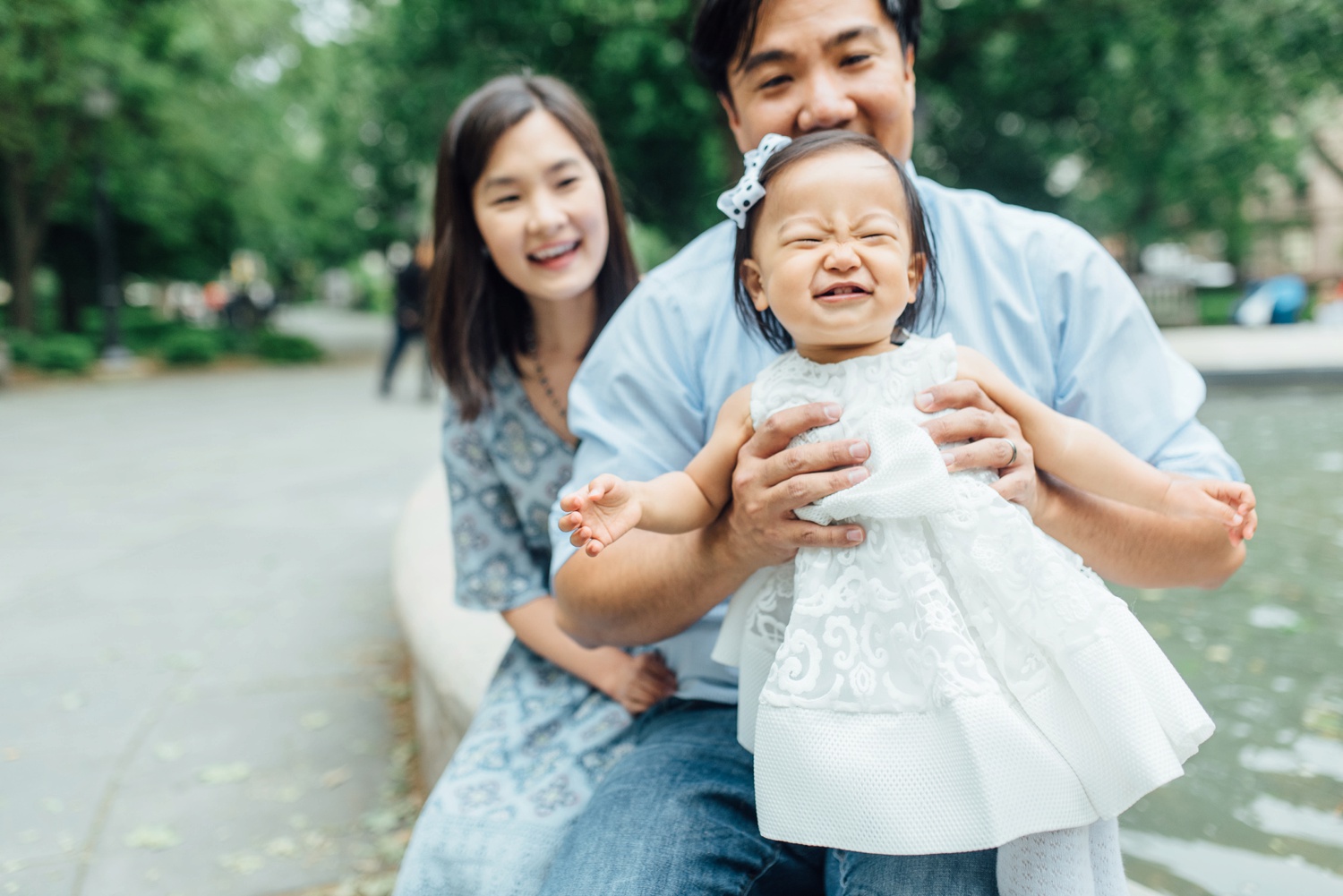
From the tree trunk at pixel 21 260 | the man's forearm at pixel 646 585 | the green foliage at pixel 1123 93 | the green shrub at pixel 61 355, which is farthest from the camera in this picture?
the tree trunk at pixel 21 260

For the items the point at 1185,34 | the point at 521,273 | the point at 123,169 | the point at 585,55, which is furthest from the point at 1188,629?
the point at 123,169

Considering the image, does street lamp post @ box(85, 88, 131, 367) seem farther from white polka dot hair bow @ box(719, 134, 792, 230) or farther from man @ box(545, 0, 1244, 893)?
white polka dot hair bow @ box(719, 134, 792, 230)

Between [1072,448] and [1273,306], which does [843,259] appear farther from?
[1273,306]

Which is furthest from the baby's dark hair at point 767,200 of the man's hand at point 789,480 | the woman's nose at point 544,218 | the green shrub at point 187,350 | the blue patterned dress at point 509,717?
the green shrub at point 187,350

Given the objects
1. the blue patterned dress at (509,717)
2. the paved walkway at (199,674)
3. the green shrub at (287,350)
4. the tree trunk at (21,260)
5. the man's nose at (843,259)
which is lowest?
the green shrub at (287,350)

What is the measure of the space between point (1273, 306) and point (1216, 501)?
20.0 meters

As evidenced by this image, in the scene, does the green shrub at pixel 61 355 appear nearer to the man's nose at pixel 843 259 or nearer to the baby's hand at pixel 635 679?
the baby's hand at pixel 635 679

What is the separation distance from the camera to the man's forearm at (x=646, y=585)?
163 cm

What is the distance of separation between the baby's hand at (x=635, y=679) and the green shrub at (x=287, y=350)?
61.1 ft

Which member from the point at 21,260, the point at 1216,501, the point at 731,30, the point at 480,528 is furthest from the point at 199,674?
the point at 21,260

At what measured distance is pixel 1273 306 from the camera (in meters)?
18.5

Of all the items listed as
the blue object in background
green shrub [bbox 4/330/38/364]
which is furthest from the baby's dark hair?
the blue object in background

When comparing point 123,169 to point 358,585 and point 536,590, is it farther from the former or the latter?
point 536,590

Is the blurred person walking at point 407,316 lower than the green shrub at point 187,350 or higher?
higher
